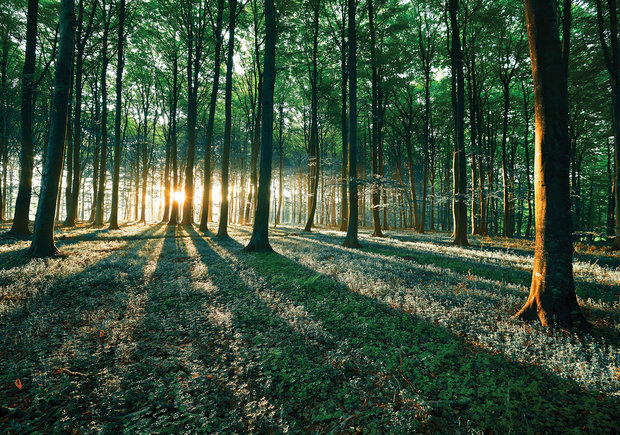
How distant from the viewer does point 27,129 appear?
A: 1262 centimetres

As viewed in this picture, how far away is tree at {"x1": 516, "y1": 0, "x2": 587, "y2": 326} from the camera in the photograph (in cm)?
420

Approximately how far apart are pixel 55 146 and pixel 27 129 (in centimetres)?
696

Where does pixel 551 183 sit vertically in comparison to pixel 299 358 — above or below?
above

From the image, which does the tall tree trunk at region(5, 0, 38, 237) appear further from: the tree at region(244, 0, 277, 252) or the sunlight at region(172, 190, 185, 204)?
the sunlight at region(172, 190, 185, 204)

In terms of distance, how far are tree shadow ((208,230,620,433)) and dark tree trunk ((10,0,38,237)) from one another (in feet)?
52.6

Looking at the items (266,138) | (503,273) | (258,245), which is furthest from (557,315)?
(266,138)

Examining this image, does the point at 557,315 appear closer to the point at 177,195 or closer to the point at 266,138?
the point at 266,138

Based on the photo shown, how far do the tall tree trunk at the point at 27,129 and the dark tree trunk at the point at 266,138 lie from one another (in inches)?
438

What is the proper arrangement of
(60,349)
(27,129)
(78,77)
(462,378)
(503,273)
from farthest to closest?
(78,77) < (27,129) < (503,273) < (60,349) < (462,378)

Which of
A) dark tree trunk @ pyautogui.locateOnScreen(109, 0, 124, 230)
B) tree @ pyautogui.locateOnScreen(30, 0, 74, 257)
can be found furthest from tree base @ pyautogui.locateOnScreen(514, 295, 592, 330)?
dark tree trunk @ pyautogui.locateOnScreen(109, 0, 124, 230)

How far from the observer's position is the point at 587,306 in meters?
4.77

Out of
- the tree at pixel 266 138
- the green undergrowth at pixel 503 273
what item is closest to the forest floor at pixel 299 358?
the green undergrowth at pixel 503 273

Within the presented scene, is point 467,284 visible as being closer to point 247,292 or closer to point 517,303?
point 517,303

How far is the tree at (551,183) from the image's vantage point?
420cm
